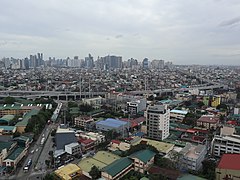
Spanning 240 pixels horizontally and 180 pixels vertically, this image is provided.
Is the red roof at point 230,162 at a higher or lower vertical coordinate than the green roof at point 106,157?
higher

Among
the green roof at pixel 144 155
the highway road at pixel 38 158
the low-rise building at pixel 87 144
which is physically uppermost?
the green roof at pixel 144 155

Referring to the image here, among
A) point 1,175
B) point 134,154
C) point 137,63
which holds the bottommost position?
point 1,175

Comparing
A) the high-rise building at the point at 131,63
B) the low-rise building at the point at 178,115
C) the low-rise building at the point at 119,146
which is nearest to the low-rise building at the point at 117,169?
the low-rise building at the point at 119,146

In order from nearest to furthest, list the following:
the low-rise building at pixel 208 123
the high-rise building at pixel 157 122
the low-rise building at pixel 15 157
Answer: the low-rise building at pixel 15 157, the high-rise building at pixel 157 122, the low-rise building at pixel 208 123

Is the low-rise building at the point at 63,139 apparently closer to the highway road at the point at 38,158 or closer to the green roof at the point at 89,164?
the highway road at the point at 38,158

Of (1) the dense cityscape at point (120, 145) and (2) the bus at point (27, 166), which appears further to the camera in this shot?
(2) the bus at point (27, 166)

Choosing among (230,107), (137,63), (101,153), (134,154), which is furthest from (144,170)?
(137,63)

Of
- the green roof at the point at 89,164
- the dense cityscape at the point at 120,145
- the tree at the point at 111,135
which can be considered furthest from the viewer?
the tree at the point at 111,135

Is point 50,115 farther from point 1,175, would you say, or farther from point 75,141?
point 1,175
